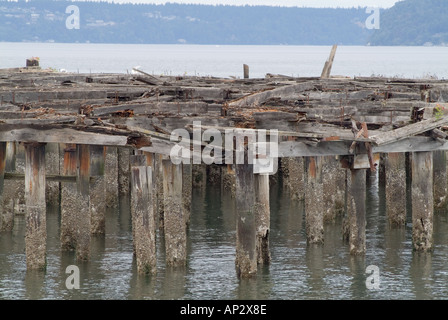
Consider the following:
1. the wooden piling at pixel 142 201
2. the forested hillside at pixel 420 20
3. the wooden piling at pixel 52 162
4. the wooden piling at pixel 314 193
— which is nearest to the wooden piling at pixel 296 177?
the wooden piling at pixel 314 193

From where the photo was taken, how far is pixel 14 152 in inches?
1129

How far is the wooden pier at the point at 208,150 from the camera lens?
2077 centimetres

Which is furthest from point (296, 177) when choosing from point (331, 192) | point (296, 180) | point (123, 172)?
point (123, 172)

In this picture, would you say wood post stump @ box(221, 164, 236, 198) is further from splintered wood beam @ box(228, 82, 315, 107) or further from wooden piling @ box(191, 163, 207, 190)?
splintered wood beam @ box(228, 82, 315, 107)

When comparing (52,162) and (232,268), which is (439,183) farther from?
(52,162)

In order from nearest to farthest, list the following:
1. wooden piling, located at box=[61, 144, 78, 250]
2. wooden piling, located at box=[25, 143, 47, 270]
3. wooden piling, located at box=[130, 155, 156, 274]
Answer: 1. wooden piling, located at box=[130, 155, 156, 274]
2. wooden piling, located at box=[25, 143, 47, 270]
3. wooden piling, located at box=[61, 144, 78, 250]

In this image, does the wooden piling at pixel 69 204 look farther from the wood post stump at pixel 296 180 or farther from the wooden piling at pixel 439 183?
the wooden piling at pixel 439 183

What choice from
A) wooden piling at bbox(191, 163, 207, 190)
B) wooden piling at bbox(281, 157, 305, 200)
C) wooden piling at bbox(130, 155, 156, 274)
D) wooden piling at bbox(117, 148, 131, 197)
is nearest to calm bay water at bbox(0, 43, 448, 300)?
wooden piling at bbox(130, 155, 156, 274)

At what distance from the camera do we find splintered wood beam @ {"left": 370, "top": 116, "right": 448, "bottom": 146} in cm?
2184

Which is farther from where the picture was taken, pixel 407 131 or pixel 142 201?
pixel 407 131

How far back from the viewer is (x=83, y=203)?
2272 centimetres

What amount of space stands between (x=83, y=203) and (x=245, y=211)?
4330 millimetres

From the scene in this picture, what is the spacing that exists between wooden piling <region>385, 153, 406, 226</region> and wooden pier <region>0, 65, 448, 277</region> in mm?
29
